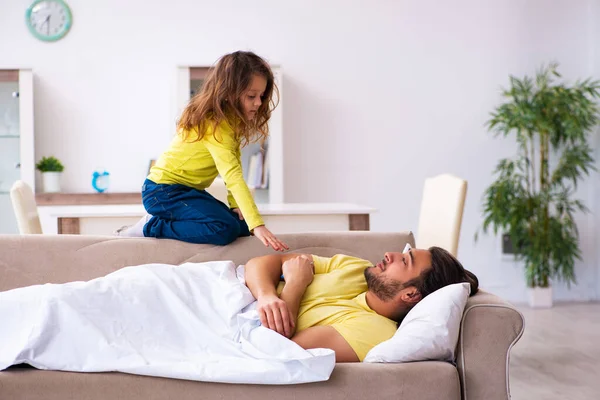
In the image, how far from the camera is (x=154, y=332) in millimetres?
2018

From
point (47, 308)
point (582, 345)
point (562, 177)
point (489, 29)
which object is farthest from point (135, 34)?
point (47, 308)

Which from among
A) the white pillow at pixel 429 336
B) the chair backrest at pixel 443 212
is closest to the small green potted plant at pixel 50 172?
the chair backrest at pixel 443 212

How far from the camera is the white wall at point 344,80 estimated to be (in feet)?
18.1

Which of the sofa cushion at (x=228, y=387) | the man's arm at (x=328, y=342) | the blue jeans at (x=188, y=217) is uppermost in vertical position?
the blue jeans at (x=188, y=217)

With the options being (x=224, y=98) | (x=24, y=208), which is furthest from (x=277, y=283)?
(x=24, y=208)

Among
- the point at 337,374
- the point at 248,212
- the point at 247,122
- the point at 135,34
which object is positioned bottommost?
the point at 337,374

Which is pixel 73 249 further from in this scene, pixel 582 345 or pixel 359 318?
pixel 582 345

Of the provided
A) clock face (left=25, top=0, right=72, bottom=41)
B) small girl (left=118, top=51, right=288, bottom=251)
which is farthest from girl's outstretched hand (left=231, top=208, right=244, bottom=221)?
clock face (left=25, top=0, right=72, bottom=41)

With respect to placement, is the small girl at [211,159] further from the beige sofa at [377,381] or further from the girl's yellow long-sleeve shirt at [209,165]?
the beige sofa at [377,381]

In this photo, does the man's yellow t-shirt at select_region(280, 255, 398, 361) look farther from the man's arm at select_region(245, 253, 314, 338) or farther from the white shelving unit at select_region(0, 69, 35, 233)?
the white shelving unit at select_region(0, 69, 35, 233)

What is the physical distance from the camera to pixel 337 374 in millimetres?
1860

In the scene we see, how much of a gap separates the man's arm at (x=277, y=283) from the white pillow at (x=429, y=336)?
236 millimetres

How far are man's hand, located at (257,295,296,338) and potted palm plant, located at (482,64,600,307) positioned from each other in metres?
3.64

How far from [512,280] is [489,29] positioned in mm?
1840
